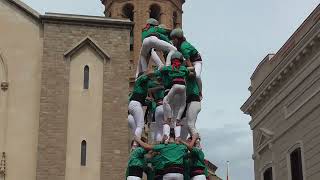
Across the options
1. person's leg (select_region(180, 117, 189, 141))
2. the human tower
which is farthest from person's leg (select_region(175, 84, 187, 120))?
person's leg (select_region(180, 117, 189, 141))

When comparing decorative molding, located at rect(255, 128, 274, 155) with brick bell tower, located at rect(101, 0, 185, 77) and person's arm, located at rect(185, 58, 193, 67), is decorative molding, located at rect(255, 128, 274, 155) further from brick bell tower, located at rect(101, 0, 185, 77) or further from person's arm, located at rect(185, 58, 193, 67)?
brick bell tower, located at rect(101, 0, 185, 77)

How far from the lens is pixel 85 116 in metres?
28.6

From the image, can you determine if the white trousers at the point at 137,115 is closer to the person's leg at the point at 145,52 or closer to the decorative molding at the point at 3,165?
the person's leg at the point at 145,52

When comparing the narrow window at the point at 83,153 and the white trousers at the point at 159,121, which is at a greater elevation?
the narrow window at the point at 83,153

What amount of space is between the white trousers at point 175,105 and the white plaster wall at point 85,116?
1877 cm

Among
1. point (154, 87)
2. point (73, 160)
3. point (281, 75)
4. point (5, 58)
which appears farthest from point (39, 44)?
point (154, 87)

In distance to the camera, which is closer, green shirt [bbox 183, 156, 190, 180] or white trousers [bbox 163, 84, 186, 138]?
green shirt [bbox 183, 156, 190, 180]

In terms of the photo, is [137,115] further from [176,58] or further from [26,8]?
[26,8]

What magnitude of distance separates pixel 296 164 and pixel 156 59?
18379 mm

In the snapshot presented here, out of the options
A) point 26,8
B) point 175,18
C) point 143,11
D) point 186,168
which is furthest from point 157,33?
point 175,18

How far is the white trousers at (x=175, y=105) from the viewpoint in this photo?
9.02m

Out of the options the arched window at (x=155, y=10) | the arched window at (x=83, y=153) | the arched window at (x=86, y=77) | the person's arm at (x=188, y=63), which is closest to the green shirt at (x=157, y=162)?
the person's arm at (x=188, y=63)

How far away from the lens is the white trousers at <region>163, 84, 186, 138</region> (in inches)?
355

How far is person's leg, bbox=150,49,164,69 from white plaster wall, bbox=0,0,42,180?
19.0 meters
